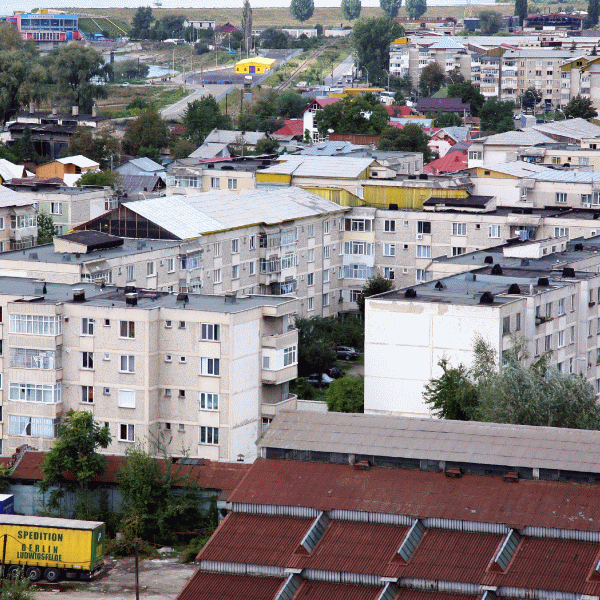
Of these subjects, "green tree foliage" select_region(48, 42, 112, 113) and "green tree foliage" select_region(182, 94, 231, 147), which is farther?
"green tree foliage" select_region(48, 42, 112, 113)

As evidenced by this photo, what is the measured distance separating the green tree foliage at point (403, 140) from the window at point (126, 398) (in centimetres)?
7216

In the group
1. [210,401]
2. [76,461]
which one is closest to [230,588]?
[76,461]

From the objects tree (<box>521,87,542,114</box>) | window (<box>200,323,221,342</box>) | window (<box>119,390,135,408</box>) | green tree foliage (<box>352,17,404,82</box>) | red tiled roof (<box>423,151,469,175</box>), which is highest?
green tree foliage (<box>352,17,404,82</box>)

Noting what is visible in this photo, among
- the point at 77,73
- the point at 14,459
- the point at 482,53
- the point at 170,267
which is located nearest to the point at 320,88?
the point at 482,53

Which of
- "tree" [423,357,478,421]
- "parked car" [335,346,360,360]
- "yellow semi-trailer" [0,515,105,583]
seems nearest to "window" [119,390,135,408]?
"yellow semi-trailer" [0,515,105,583]

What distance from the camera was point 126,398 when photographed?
45156mm

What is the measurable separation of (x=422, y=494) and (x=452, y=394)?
11.7 metres

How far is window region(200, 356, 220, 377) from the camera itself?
44.5 m

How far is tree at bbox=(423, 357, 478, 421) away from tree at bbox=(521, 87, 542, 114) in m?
123

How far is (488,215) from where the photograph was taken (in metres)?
71.3

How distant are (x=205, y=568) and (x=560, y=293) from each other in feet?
72.6

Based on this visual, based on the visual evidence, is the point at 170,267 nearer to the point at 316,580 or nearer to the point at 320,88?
the point at 316,580

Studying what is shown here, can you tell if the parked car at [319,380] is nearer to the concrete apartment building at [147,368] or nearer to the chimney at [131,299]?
the concrete apartment building at [147,368]

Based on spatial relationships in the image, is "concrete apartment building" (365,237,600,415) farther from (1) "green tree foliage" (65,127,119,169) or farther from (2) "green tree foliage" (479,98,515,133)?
(2) "green tree foliage" (479,98,515,133)
